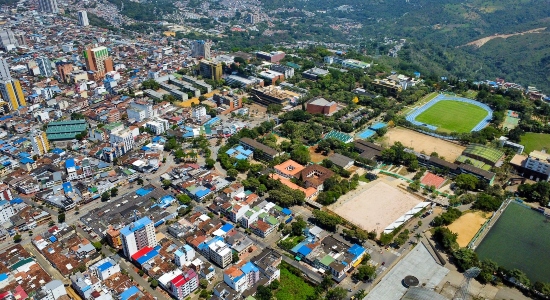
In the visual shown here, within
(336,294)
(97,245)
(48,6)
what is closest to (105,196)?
(97,245)

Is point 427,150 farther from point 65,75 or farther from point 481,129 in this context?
point 65,75

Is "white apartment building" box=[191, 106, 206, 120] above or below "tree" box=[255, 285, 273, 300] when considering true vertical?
above

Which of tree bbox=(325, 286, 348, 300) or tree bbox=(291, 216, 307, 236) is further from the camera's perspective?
tree bbox=(291, 216, 307, 236)

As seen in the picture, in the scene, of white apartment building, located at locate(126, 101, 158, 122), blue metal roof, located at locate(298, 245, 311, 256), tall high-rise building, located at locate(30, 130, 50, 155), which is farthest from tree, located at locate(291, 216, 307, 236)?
tall high-rise building, located at locate(30, 130, 50, 155)

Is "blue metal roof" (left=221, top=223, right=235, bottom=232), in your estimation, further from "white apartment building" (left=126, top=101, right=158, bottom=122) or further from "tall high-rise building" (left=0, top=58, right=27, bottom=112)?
"tall high-rise building" (left=0, top=58, right=27, bottom=112)

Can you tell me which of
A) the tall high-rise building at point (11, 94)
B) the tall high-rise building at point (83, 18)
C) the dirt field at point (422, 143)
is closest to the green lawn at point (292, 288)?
the dirt field at point (422, 143)

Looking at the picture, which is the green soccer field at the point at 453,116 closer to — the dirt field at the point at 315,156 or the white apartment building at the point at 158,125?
the dirt field at the point at 315,156
